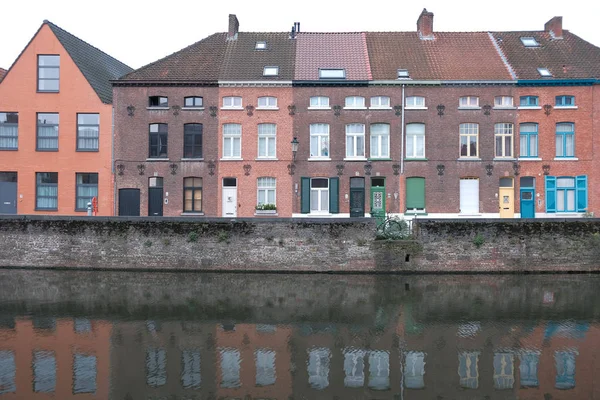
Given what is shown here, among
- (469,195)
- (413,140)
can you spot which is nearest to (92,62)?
(413,140)

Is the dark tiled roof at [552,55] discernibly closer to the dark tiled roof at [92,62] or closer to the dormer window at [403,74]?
the dormer window at [403,74]

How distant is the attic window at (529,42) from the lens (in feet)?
89.2

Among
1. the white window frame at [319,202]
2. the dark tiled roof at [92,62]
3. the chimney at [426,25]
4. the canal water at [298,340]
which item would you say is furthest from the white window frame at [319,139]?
the dark tiled roof at [92,62]

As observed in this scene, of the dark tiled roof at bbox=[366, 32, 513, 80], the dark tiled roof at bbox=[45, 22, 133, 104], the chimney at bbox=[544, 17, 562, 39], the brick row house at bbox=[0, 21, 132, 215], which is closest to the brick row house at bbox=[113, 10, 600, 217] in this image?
the dark tiled roof at bbox=[366, 32, 513, 80]

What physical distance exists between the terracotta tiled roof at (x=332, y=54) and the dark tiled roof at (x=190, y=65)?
444 cm

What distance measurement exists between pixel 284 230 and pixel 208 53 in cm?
1279

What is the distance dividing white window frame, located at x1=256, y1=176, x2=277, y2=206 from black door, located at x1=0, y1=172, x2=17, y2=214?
12.8 metres

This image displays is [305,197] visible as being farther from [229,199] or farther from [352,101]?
[352,101]

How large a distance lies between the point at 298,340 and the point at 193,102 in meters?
17.9

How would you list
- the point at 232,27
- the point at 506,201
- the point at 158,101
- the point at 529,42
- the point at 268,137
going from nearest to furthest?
the point at 506,201 < the point at 158,101 < the point at 268,137 < the point at 529,42 < the point at 232,27

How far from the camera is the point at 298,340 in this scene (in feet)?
34.1

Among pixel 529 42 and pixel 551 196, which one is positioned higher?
A: pixel 529 42

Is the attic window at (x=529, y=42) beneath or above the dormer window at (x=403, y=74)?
above

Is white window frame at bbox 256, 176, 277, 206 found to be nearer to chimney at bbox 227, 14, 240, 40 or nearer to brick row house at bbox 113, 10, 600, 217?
brick row house at bbox 113, 10, 600, 217
